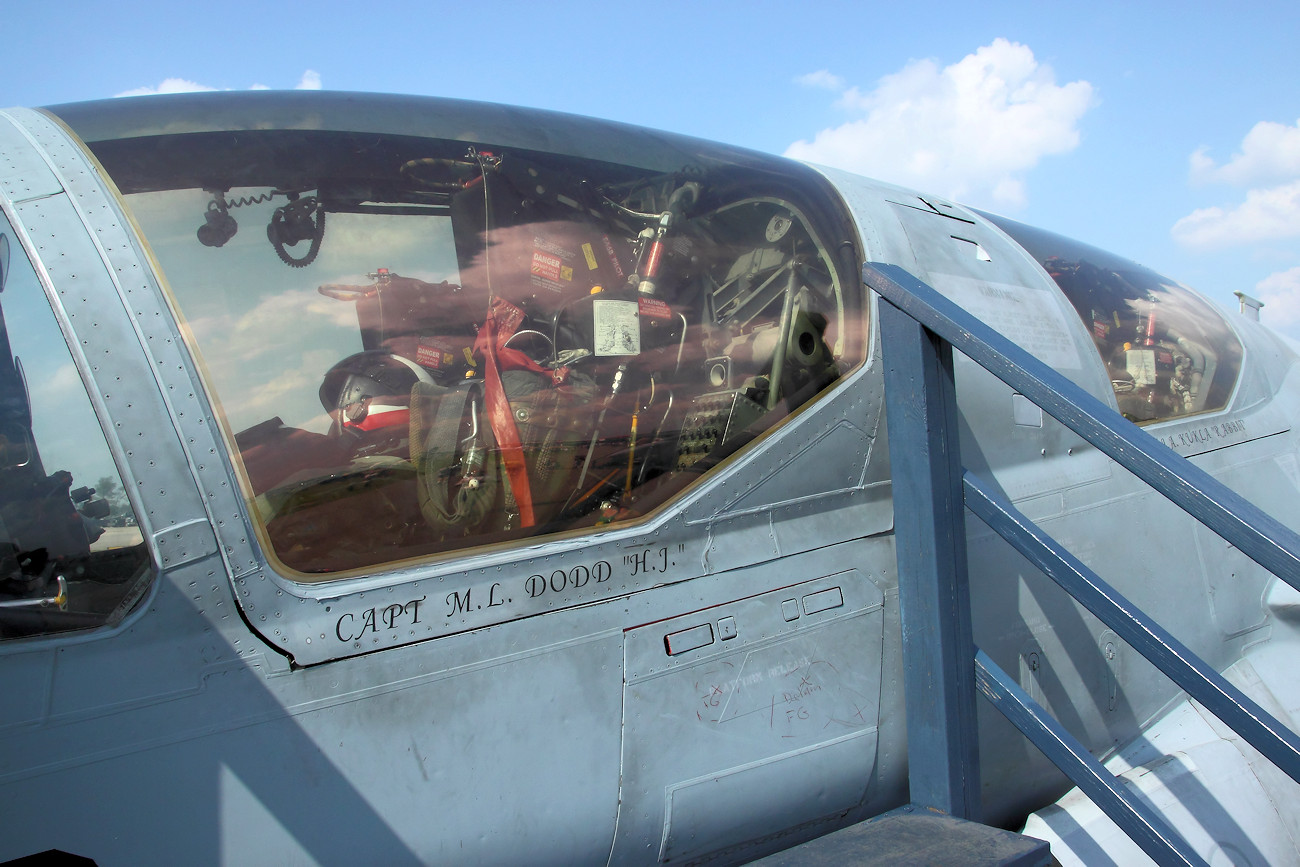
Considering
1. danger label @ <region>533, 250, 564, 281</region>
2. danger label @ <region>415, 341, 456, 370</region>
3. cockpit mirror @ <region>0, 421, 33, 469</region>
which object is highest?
danger label @ <region>533, 250, 564, 281</region>

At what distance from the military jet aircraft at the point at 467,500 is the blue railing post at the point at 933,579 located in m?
0.12

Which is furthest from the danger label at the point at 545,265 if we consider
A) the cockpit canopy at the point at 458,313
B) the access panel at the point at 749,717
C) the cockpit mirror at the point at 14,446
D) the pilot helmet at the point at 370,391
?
the cockpit mirror at the point at 14,446

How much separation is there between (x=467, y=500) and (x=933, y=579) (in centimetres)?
120

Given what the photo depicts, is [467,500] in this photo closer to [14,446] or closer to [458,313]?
[458,313]

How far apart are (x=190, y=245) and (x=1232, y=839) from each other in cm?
317

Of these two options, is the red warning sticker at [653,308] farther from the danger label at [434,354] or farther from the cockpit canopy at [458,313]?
the danger label at [434,354]

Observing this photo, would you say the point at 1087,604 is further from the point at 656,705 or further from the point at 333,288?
the point at 333,288

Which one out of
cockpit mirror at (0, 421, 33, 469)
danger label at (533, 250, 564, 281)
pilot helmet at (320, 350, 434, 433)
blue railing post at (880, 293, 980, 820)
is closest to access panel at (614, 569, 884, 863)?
blue railing post at (880, 293, 980, 820)

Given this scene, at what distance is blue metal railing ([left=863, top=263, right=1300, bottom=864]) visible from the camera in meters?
1.68

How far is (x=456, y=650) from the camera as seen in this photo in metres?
1.64

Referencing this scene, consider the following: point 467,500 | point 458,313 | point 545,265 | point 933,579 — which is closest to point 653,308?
point 545,265

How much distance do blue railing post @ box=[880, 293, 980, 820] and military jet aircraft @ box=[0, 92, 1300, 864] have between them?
0.12m

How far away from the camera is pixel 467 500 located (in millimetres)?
1791

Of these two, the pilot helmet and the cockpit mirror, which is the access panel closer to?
the pilot helmet
